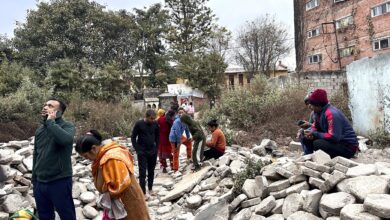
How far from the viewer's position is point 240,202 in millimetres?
5117

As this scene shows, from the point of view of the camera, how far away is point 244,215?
4.83m

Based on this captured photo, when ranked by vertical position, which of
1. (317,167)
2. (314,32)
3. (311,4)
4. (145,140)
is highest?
(311,4)

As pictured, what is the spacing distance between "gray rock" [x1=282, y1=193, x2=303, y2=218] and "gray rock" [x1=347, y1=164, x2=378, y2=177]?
26.3 inches

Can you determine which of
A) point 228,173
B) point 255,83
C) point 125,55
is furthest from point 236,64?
point 228,173

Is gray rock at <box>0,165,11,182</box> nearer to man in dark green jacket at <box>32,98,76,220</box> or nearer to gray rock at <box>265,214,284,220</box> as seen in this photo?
man in dark green jacket at <box>32,98,76,220</box>

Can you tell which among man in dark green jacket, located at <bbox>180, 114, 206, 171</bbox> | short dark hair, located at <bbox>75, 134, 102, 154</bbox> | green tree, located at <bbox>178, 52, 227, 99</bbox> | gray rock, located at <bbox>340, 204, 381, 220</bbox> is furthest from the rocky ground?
green tree, located at <bbox>178, 52, 227, 99</bbox>

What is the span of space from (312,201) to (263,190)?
36.5 inches

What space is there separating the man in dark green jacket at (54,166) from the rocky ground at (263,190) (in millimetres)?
1759

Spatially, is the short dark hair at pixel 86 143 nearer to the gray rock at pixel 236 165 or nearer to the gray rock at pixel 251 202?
the gray rock at pixel 251 202

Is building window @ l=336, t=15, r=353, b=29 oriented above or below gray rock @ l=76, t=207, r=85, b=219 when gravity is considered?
above

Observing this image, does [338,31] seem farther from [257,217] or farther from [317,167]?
[257,217]

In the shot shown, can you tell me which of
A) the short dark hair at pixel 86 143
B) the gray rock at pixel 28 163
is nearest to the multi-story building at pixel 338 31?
the gray rock at pixel 28 163

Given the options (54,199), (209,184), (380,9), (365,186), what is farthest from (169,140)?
(380,9)

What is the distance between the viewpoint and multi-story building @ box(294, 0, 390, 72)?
821 inches
